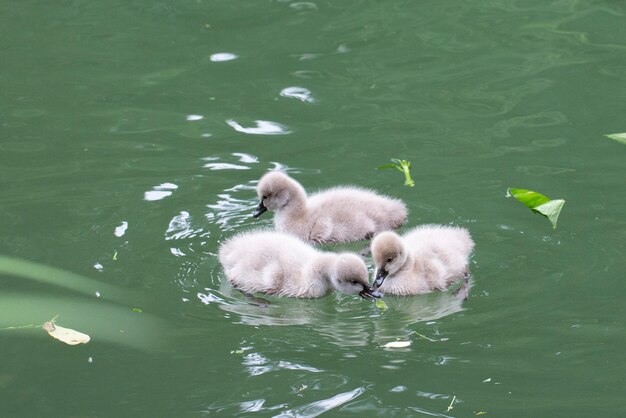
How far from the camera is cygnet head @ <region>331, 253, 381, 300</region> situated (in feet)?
16.7

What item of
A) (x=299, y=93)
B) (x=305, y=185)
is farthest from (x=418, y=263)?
(x=299, y=93)

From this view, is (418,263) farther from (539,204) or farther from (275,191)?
(275,191)

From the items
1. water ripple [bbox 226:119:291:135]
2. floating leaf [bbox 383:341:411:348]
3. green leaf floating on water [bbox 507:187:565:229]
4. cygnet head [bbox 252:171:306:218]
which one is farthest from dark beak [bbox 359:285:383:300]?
water ripple [bbox 226:119:291:135]

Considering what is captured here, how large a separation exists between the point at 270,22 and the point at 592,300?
4.48 meters

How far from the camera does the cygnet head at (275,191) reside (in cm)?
591

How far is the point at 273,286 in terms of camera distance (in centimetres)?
532

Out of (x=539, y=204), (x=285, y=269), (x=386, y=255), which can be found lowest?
(x=285, y=269)

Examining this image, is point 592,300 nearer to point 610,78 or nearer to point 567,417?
point 567,417

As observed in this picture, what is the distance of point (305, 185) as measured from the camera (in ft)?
21.0

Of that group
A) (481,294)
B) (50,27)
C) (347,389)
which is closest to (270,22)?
(50,27)

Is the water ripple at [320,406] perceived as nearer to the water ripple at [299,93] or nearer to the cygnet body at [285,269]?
the cygnet body at [285,269]

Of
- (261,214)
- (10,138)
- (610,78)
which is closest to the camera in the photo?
(261,214)

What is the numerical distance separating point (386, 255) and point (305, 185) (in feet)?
4.32

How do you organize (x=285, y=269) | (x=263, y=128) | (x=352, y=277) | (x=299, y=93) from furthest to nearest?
(x=299, y=93)
(x=263, y=128)
(x=285, y=269)
(x=352, y=277)
